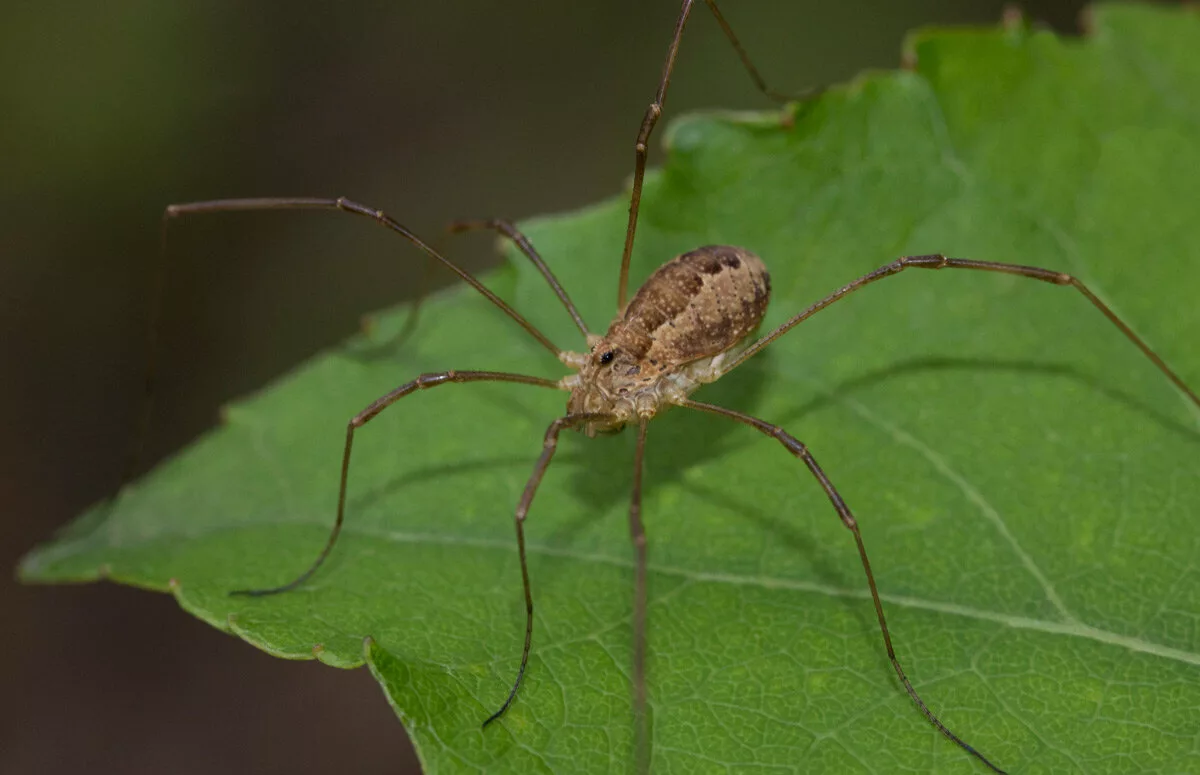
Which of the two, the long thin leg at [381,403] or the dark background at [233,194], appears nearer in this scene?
the long thin leg at [381,403]

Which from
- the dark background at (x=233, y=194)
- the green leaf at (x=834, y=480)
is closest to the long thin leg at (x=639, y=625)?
the green leaf at (x=834, y=480)

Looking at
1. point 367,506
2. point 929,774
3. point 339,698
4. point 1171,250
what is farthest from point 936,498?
point 339,698

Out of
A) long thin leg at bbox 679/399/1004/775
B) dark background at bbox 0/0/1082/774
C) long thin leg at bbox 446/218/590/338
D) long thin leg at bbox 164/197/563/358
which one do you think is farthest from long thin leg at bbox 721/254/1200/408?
dark background at bbox 0/0/1082/774

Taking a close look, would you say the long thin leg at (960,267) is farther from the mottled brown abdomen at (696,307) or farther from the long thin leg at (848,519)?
the long thin leg at (848,519)

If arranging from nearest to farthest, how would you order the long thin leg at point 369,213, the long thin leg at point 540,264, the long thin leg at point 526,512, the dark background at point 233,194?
1. the long thin leg at point 526,512
2. the long thin leg at point 369,213
3. the long thin leg at point 540,264
4. the dark background at point 233,194

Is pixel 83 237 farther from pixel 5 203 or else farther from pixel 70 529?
pixel 70 529

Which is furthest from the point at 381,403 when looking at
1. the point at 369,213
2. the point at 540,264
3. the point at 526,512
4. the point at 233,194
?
the point at 233,194

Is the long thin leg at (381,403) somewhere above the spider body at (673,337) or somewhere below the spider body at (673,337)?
below

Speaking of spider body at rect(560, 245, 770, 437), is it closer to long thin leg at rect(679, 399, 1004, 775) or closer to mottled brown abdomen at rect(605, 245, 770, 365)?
mottled brown abdomen at rect(605, 245, 770, 365)
